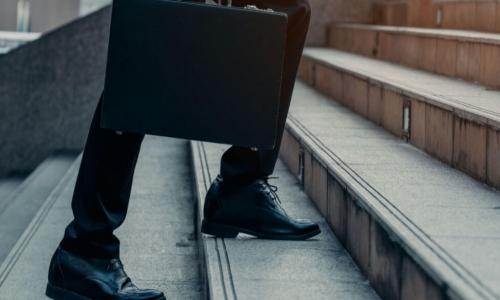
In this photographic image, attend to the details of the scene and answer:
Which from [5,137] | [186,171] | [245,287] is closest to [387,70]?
[186,171]

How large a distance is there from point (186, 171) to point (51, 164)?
199cm

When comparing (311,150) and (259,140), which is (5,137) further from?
(259,140)

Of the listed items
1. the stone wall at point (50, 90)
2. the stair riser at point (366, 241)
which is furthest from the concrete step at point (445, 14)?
the stone wall at point (50, 90)

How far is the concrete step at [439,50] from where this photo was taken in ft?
9.90

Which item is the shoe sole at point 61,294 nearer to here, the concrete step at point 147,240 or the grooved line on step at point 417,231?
the concrete step at point 147,240

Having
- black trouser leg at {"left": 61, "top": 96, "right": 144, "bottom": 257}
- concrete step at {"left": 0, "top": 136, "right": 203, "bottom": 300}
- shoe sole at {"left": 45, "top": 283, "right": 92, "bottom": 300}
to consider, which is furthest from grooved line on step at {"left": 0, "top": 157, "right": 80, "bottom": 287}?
black trouser leg at {"left": 61, "top": 96, "right": 144, "bottom": 257}

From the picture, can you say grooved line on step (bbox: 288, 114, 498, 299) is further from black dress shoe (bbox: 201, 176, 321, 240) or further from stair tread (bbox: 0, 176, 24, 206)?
stair tread (bbox: 0, 176, 24, 206)

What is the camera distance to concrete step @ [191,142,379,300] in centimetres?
173

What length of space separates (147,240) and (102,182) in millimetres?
870

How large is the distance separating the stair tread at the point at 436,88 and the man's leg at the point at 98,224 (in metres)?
0.87

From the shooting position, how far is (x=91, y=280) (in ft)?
5.70

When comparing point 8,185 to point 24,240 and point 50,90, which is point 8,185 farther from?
point 24,240

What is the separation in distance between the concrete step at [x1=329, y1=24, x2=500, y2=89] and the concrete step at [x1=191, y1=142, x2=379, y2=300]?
1.05m

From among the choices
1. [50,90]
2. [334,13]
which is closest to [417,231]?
[50,90]
